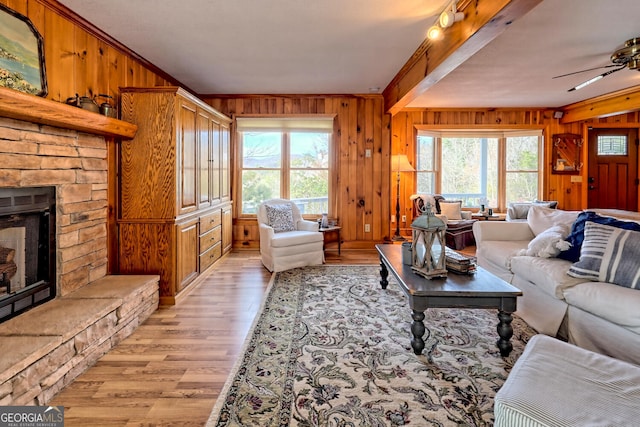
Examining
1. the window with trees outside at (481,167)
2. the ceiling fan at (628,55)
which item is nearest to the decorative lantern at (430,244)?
the ceiling fan at (628,55)

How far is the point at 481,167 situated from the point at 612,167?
8.22 ft

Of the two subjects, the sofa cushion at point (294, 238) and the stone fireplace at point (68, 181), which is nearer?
the stone fireplace at point (68, 181)

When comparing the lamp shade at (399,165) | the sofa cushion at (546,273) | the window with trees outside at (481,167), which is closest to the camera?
the sofa cushion at (546,273)

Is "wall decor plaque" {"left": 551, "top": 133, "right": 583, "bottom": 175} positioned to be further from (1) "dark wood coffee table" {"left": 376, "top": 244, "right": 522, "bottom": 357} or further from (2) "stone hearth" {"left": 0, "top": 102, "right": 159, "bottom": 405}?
(2) "stone hearth" {"left": 0, "top": 102, "right": 159, "bottom": 405}

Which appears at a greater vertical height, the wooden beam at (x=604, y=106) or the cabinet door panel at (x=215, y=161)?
the wooden beam at (x=604, y=106)

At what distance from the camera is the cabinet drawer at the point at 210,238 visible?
4.10 metres

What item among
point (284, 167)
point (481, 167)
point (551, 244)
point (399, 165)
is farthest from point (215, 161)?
point (481, 167)

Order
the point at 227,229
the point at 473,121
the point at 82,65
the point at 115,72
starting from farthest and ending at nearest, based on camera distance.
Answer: the point at 473,121
the point at 227,229
the point at 115,72
the point at 82,65

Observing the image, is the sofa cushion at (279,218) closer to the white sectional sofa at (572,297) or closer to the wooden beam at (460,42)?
the wooden beam at (460,42)

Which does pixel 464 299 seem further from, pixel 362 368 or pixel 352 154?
pixel 352 154

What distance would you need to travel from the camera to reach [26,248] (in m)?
2.35

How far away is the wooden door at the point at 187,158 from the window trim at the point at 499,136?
420cm

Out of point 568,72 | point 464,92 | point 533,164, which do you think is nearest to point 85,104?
point 464,92

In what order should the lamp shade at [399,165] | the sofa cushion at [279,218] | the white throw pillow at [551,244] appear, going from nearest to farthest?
1. the white throw pillow at [551,244]
2. the sofa cushion at [279,218]
3. the lamp shade at [399,165]
